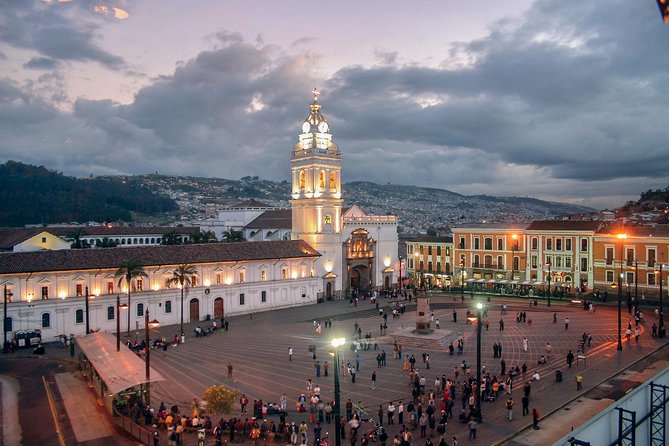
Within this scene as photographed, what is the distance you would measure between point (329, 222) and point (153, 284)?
2365cm

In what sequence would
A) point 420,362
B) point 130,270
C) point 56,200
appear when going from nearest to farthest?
point 420,362
point 130,270
point 56,200

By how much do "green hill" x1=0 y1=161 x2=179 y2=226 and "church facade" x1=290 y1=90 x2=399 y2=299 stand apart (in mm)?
96915

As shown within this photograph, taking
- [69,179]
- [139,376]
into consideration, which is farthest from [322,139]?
[69,179]

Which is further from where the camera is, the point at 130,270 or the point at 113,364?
the point at 130,270

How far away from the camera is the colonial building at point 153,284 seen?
40.3 meters

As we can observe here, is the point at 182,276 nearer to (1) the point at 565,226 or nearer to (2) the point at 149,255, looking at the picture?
(2) the point at 149,255

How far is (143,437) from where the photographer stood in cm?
2075

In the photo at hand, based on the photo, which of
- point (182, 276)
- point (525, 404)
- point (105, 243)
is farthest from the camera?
point (105, 243)

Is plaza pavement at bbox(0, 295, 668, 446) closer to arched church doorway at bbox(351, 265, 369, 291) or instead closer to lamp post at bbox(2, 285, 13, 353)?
lamp post at bbox(2, 285, 13, 353)

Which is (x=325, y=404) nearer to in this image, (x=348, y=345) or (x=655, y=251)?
(x=348, y=345)

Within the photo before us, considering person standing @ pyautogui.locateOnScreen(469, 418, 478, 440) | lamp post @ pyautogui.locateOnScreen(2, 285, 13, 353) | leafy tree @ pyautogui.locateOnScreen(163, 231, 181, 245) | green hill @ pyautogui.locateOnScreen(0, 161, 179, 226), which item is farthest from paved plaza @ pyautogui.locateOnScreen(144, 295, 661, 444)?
green hill @ pyautogui.locateOnScreen(0, 161, 179, 226)

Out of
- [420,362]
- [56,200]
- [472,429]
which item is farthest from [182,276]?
[56,200]

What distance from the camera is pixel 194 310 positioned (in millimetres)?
49625

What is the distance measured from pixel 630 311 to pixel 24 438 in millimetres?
43446
